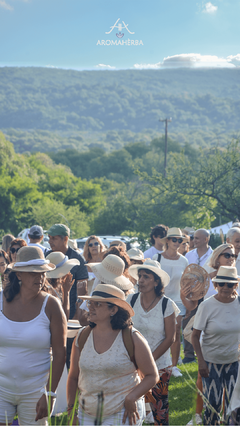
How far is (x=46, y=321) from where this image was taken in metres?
3.12

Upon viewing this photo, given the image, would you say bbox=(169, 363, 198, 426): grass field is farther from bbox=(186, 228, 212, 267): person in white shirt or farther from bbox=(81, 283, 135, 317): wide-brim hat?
bbox=(81, 283, 135, 317): wide-brim hat

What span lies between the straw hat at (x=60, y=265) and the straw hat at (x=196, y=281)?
58.2 inches

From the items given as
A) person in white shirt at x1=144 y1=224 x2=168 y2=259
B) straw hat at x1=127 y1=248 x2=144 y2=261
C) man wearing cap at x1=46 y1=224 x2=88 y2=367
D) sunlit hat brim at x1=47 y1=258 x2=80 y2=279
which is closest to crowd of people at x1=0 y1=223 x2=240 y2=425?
sunlit hat brim at x1=47 y1=258 x2=80 y2=279

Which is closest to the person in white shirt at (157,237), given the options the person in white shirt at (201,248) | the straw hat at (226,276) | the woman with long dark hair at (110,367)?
the person in white shirt at (201,248)

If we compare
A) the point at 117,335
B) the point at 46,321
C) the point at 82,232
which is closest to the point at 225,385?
the point at 117,335

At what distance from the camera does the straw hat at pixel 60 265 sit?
4.45 meters

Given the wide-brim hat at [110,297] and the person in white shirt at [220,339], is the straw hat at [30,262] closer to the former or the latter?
the wide-brim hat at [110,297]

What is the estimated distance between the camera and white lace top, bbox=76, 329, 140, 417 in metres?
2.90

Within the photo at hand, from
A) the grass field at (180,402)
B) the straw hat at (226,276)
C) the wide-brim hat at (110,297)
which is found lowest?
the grass field at (180,402)

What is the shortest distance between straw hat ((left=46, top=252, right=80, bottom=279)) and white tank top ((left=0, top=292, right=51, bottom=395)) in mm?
1303

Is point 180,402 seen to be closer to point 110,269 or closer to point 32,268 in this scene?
point 110,269

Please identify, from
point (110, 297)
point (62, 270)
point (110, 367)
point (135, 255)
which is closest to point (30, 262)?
point (110, 297)

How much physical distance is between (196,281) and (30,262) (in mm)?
2806

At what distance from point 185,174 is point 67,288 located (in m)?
13.0
